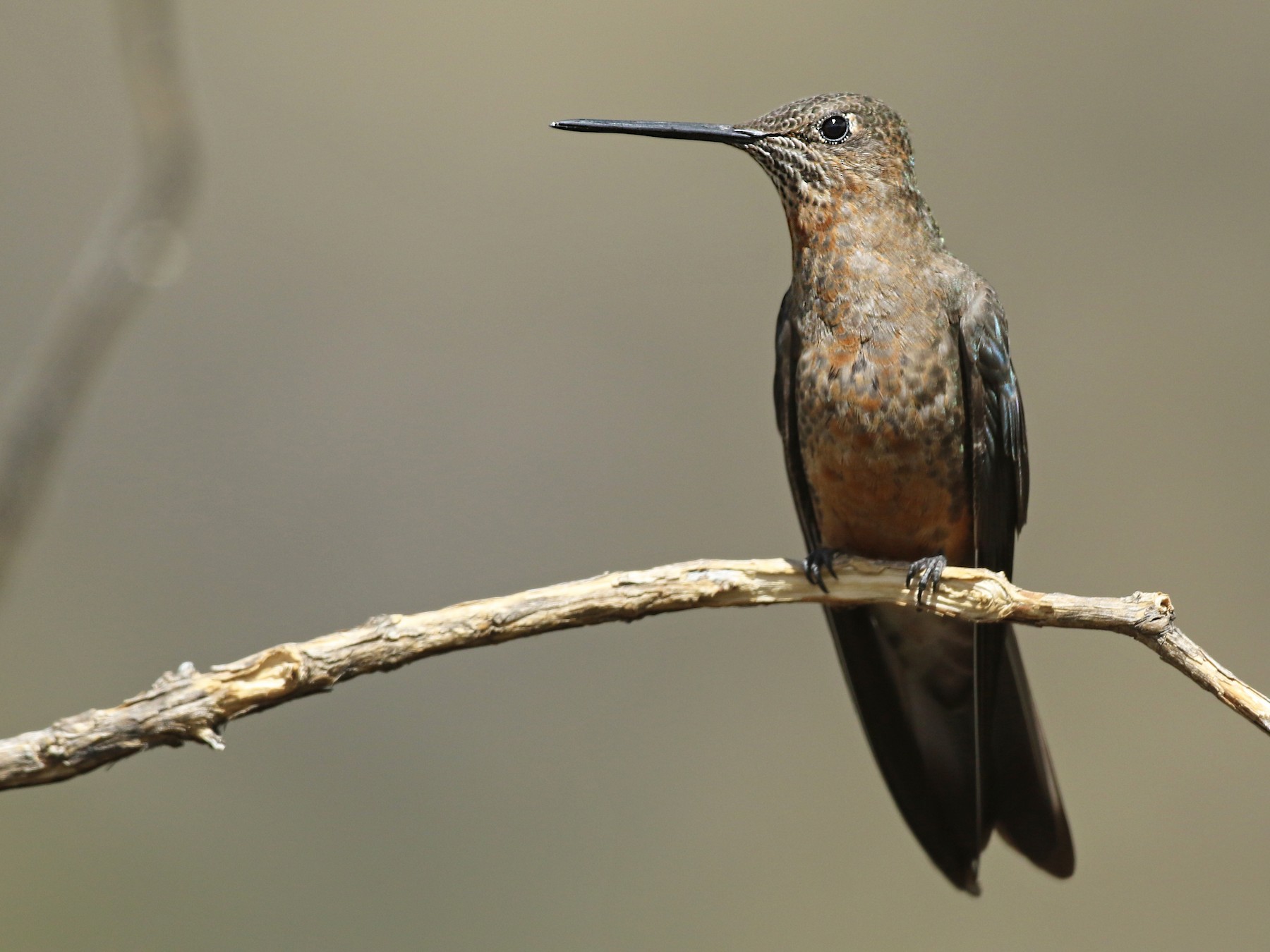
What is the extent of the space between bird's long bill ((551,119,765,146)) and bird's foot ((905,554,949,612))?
1.16 m

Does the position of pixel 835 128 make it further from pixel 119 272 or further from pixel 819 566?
pixel 119 272

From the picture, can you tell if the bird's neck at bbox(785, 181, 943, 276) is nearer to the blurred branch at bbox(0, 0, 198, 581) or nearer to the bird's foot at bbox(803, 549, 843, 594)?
the bird's foot at bbox(803, 549, 843, 594)

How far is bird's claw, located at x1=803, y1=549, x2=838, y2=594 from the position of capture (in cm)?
264

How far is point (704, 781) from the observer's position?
5.67 meters

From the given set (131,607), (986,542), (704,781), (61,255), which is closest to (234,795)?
(131,607)

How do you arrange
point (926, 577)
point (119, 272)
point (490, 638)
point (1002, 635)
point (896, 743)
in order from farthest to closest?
point (896, 743) < point (1002, 635) < point (926, 577) < point (490, 638) < point (119, 272)

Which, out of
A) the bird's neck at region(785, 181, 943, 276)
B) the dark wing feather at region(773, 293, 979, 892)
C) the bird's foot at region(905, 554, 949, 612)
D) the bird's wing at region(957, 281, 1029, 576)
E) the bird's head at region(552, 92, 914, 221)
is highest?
the bird's head at region(552, 92, 914, 221)

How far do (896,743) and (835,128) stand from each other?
5.71ft

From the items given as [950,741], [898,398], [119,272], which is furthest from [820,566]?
[119,272]

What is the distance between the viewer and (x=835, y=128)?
9.60ft

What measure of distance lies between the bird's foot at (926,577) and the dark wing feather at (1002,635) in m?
0.30

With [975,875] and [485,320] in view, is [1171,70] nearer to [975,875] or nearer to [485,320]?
[485,320]

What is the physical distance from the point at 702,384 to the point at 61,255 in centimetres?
319

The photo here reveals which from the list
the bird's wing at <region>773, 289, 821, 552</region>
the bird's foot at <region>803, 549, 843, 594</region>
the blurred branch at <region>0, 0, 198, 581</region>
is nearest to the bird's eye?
the bird's wing at <region>773, 289, 821, 552</region>
